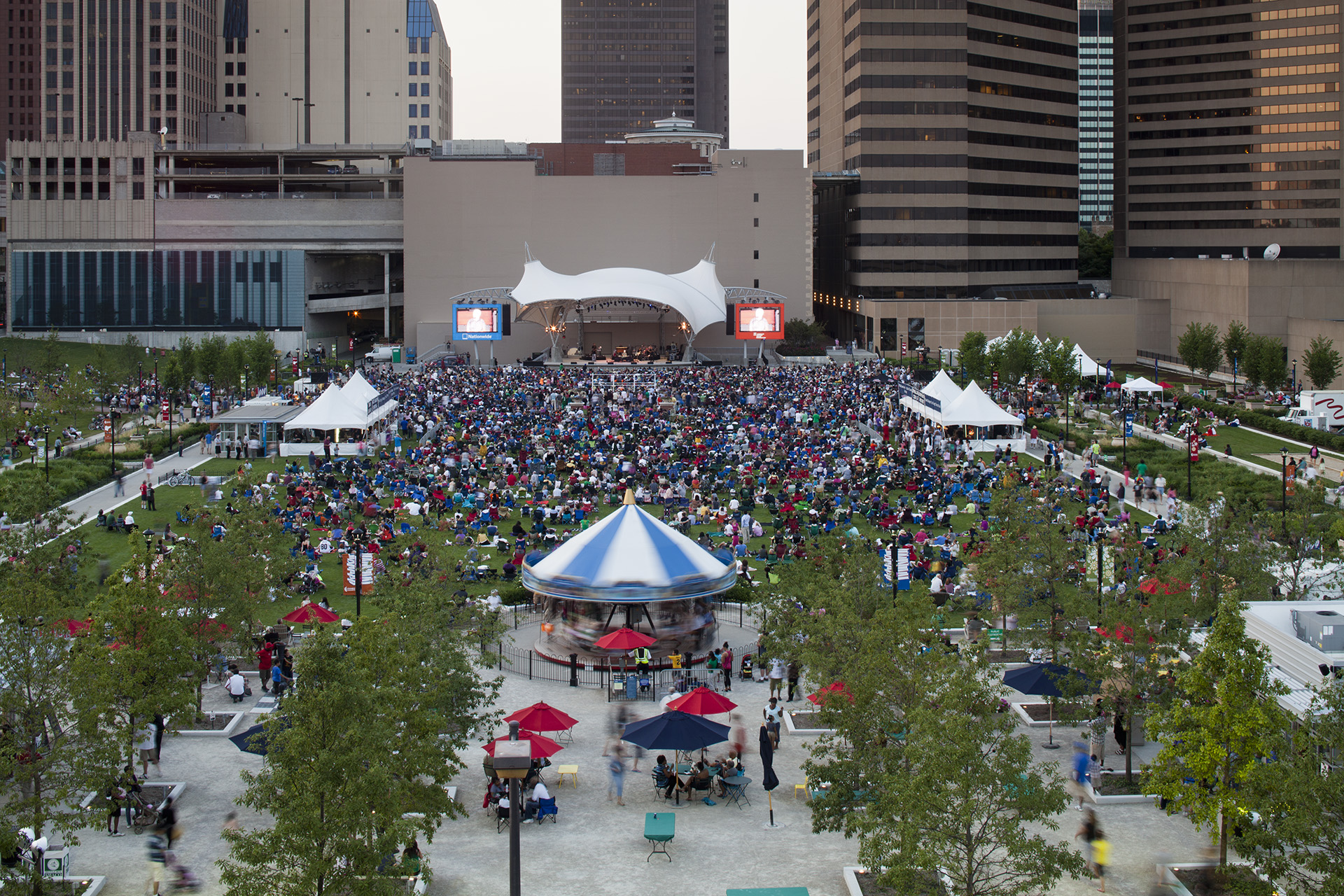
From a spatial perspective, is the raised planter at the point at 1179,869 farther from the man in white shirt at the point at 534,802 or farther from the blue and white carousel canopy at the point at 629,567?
the blue and white carousel canopy at the point at 629,567

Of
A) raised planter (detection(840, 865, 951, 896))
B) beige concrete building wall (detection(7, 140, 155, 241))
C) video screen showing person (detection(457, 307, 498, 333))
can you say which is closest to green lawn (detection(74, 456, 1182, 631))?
raised planter (detection(840, 865, 951, 896))

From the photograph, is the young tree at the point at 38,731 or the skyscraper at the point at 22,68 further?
the skyscraper at the point at 22,68

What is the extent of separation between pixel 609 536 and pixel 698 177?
269 feet

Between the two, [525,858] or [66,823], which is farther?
[525,858]

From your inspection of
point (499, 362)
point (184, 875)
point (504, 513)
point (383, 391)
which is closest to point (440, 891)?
point (184, 875)

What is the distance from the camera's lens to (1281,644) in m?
21.7

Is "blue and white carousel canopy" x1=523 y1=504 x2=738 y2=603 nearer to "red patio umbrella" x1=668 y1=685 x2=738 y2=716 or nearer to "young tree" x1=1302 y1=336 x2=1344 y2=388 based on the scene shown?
"red patio umbrella" x1=668 y1=685 x2=738 y2=716

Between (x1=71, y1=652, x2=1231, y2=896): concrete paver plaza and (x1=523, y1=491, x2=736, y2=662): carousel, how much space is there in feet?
17.3

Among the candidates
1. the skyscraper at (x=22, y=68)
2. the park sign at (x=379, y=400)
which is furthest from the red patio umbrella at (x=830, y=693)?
the skyscraper at (x=22, y=68)

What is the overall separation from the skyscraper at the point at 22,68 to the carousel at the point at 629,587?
15498 centimetres

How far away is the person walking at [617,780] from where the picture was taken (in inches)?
807

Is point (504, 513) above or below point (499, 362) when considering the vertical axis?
below

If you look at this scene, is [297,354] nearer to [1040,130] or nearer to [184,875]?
[1040,130]

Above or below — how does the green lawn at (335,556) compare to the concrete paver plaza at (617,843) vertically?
above
